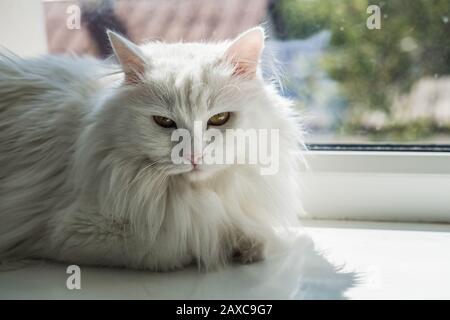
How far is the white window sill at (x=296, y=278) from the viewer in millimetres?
975

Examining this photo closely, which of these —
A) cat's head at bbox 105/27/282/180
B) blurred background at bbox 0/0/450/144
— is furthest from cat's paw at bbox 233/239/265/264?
blurred background at bbox 0/0/450/144

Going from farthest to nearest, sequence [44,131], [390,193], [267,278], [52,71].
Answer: [390,193], [52,71], [44,131], [267,278]

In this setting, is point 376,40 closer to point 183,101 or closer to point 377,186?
point 377,186

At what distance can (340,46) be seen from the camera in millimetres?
1506

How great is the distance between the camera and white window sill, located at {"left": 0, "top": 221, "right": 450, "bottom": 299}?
38.4 inches

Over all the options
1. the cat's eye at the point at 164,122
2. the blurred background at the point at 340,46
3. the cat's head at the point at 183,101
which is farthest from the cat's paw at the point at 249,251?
the blurred background at the point at 340,46

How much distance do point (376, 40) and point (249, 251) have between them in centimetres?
76

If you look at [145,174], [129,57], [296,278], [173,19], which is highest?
[173,19]

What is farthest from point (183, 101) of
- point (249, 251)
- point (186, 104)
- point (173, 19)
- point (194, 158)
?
point (173, 19)

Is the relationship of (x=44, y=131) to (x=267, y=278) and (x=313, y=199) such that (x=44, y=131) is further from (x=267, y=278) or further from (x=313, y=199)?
(x=313, y=199)

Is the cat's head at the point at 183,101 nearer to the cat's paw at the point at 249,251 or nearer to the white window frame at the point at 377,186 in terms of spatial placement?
the cat's paw at the point at 249,251
